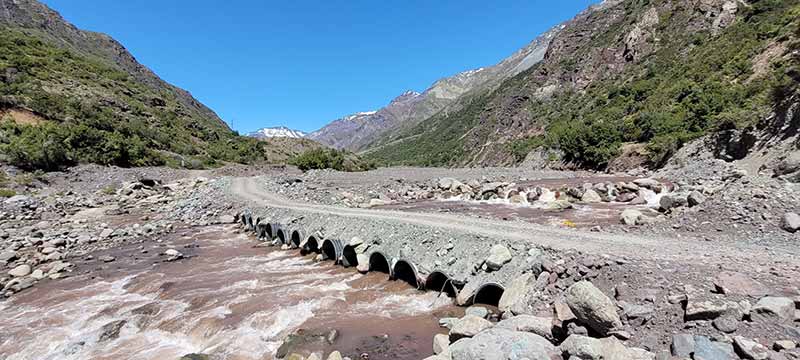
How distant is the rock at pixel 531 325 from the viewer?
6.78 meters

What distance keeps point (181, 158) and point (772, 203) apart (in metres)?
56.1

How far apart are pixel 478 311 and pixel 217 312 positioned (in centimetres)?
718

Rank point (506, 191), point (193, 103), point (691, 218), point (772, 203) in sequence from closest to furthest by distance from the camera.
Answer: point (772, 203) → point (691, 218) → point (506, 191) → point (193, 103)

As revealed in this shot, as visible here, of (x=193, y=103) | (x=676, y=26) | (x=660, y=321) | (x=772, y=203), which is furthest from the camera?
(x=193, y=103)

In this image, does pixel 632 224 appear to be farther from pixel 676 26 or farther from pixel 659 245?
pixel 676 26

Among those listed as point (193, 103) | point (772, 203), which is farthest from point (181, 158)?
point (193, 103)

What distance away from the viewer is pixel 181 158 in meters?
50.0

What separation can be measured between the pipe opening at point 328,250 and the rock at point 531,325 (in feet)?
31.9

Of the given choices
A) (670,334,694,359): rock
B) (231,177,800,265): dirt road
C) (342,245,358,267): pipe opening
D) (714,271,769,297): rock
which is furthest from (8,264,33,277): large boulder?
(714,271,769,297): rock

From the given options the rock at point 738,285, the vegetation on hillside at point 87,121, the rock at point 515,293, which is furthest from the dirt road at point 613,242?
the vegetation on hillside at point 87,121

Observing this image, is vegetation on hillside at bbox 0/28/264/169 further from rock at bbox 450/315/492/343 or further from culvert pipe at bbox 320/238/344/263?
rock at bbox 450/315/492/343

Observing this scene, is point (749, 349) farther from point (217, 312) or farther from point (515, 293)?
point (217, 312)

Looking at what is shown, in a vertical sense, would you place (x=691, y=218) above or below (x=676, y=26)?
below

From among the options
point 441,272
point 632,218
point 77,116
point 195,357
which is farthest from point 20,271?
point 77,116
